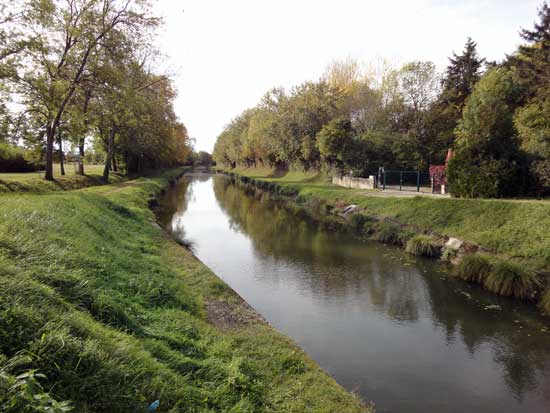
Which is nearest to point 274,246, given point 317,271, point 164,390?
point 317,271

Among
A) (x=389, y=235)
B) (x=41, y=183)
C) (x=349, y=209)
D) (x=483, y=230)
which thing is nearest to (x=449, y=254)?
(x=483, y=230)

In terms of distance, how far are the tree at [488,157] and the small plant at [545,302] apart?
331 inches

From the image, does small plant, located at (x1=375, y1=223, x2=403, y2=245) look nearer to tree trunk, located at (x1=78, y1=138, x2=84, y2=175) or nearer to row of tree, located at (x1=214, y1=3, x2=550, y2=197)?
row of tree, located at (x1=214, y1=3, x2=550, y2=197)

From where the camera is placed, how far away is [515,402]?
615cm

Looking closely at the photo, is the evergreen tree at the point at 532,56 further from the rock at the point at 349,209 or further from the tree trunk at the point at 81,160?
the tree trunk at the point at 81,160

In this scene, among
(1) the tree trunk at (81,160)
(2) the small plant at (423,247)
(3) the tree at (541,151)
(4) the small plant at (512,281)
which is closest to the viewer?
Answer: (4) the small plant at (512,281)

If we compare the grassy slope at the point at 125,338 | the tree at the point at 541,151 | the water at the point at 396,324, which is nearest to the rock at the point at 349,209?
the water at the point at 396,324

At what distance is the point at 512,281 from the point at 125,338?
34.4 ft

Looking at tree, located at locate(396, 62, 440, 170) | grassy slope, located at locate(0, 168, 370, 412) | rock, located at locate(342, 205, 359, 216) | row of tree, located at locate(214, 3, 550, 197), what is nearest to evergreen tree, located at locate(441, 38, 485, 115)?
row of tree, located at locate(214, 3, 550, 197)

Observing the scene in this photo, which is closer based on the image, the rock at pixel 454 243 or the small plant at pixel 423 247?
Answer: the rock at pixel 454 243

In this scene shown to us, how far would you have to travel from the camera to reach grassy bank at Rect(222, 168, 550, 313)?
35.2 ft

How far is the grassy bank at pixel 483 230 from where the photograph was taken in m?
10.7

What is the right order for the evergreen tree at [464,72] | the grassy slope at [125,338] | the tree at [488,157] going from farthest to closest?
the evergreen tree at [464,72] < the tree at [488,157] < the grassy slope at [125,338]

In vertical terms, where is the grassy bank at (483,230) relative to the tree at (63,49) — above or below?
below
